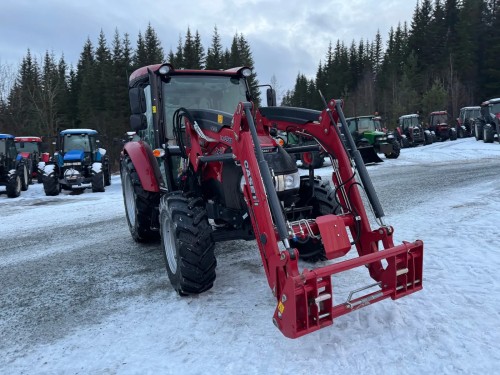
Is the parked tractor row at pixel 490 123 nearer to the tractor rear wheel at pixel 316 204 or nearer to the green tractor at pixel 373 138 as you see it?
the green tractor at pixel 373 138

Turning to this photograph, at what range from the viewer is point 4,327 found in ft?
11.5

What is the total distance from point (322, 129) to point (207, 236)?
139 centimetres

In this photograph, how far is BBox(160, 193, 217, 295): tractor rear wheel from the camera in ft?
11.5

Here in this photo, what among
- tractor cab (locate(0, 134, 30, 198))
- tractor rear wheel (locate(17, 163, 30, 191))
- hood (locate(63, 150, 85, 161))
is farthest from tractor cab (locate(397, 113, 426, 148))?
tractor cab (locate(0, 134, 30, 198))

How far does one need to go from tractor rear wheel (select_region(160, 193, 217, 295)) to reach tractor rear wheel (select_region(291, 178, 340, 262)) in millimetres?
943

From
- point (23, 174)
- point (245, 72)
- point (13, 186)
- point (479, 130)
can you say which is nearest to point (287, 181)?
point (245, 72)

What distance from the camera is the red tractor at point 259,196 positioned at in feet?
9.23

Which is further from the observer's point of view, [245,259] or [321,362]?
[245,259]

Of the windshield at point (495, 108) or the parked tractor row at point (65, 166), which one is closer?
the parked tractor row at point (65, 166)

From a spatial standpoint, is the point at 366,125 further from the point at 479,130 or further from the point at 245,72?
the point at 245,72

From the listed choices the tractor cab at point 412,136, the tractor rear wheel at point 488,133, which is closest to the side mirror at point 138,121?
the tractor rear wheel at point 488,133

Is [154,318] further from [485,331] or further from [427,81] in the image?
[427,81]

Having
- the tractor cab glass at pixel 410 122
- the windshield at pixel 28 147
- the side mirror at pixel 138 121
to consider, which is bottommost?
the side mirror at pixel 138 121

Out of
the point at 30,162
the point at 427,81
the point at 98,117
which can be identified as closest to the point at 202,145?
the point at 30,162
